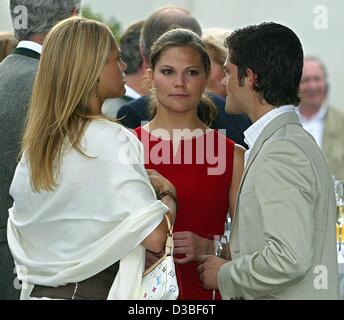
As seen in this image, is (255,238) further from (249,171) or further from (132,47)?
(132,47)

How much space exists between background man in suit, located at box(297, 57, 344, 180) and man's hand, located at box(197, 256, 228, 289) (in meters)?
4.12

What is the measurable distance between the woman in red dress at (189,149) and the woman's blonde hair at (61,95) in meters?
0.88

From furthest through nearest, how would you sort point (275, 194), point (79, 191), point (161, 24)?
point (161, 24) → point (275, 194) → point (79, 191)

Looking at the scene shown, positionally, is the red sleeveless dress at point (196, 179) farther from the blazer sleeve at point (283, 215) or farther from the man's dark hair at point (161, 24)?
the man's dark hair at point (161, 24)

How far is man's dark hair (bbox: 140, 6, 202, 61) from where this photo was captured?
17.2 ft

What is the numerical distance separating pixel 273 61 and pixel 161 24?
6.92ft

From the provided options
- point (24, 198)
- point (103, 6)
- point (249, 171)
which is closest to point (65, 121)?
point (24, 198)

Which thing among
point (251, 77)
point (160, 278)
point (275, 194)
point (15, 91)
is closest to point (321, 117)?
point (15, 91)

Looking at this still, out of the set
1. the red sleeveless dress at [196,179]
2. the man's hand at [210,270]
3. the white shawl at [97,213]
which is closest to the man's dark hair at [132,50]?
the red sleeveless dress at [196,179]

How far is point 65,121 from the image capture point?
2922mm

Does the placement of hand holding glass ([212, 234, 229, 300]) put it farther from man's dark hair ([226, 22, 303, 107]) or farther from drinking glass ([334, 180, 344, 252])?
drinking glass ([334, 180, 344, 252])

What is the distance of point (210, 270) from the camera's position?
3.32m

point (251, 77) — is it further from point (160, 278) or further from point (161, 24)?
point (161, 24)

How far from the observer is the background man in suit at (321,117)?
7.39 metres
